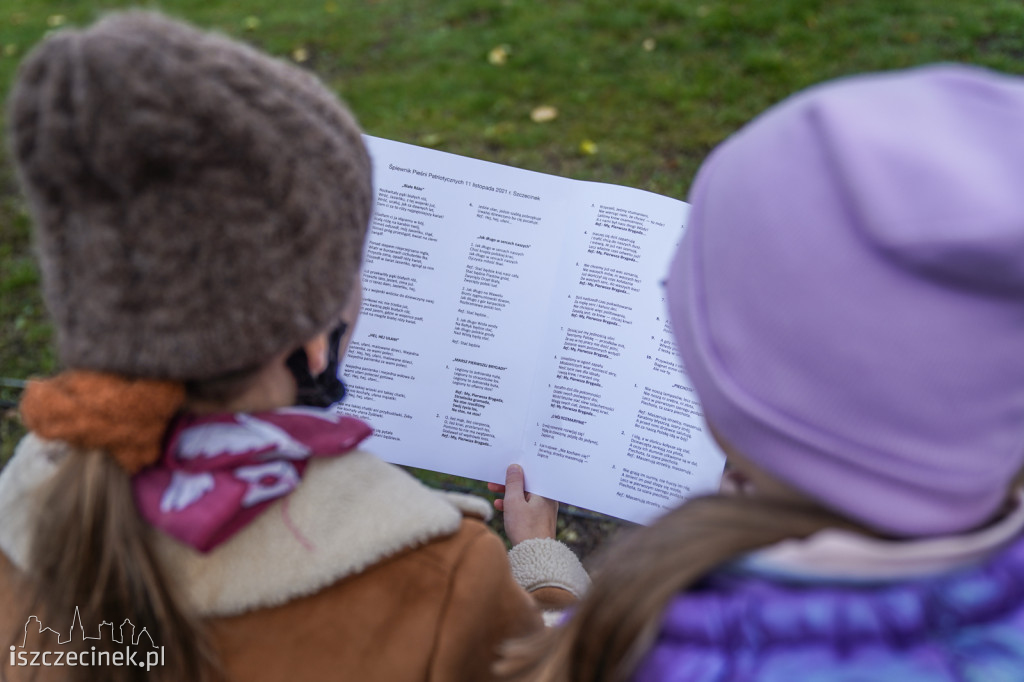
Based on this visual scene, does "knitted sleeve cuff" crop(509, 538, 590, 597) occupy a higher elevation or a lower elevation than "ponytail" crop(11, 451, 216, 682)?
lower

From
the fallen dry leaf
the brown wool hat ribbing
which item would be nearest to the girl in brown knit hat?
the brown wool hat ribbing

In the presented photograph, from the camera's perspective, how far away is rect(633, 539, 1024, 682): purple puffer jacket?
2.29 feet

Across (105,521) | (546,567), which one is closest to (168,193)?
(105,521)

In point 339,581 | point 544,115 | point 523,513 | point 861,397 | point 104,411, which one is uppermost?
point 861,397

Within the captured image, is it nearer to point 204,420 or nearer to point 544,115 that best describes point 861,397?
point 204,420

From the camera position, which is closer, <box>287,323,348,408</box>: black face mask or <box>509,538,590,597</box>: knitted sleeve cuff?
<box>287,323,348,408</box>: black face mask

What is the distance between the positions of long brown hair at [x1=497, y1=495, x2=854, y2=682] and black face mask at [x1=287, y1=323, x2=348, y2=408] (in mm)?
479

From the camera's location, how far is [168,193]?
0.75 m

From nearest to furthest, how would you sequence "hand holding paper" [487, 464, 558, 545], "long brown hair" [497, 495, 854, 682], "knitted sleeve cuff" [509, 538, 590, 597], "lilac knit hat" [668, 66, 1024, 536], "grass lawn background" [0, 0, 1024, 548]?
1. "lilac knit hat" [668, 66, 1024, 536]
2. "long brown hair" [497, 495, 854, 682]
3. "knitted sleeve cuff" [509, 538, 590, 597]
4. "hand holding paper" [487, 464, 558, 545]
5. "grass lawn background" [0, 0, 1024, 548]

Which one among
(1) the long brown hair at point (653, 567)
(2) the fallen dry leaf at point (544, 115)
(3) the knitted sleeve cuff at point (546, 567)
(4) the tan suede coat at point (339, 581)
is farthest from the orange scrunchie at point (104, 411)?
(2) the fallen dry leaf at point (544, 115)

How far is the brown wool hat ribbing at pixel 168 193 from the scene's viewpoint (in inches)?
28.3

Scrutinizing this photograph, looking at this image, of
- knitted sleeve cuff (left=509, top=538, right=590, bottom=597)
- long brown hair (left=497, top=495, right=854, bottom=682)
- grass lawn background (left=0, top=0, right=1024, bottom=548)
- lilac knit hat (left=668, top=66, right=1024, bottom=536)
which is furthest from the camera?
grass lawn background (left=0, top=0, right=1024, bottom=548)

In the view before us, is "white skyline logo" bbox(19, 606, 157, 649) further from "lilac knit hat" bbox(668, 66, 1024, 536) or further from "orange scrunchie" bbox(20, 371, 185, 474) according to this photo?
"lilac knit hat" bbox(668, 66, 1024, 536)

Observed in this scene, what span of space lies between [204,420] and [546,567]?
2.44 feet
